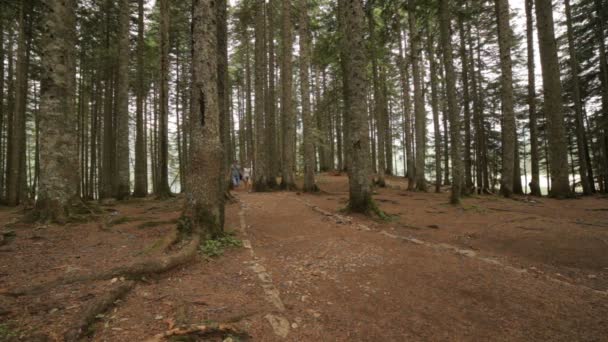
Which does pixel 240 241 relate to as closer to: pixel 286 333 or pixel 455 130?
pixel 286 333

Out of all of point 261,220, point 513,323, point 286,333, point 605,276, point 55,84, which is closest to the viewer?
point 286,333

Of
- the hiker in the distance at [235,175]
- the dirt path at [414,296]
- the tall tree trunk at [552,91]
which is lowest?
the dirt path at [414,296]

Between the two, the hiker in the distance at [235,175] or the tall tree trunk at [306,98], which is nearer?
the tall tree trunk at [306,98]

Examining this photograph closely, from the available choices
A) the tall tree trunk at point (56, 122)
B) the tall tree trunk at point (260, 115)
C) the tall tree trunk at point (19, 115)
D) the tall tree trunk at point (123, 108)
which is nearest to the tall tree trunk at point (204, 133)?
the tall tree trunk at point (56, 122)

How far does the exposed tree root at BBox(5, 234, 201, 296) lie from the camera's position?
3.02 meters

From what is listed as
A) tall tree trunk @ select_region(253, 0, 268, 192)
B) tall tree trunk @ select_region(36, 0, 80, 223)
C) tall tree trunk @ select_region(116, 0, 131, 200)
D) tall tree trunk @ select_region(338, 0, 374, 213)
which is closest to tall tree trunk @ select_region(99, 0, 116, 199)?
tall tree trunk @ select_region(116, 0, 131, 200)

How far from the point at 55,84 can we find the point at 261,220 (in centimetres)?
573

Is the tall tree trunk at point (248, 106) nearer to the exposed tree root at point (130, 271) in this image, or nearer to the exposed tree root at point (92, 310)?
the exposed tree root at point (130, 271)

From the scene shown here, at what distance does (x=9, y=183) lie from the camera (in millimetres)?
12406

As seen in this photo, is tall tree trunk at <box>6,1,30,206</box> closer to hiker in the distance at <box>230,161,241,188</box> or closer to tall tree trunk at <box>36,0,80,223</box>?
tall tree trunk at <box>36,0,80,223</box>

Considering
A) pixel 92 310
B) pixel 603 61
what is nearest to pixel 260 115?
pixel 92 310

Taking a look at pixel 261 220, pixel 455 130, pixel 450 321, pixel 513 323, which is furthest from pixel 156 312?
pixel 455 130

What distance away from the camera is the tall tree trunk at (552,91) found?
10586 millimetres

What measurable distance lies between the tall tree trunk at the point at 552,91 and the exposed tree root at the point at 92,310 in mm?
13839
